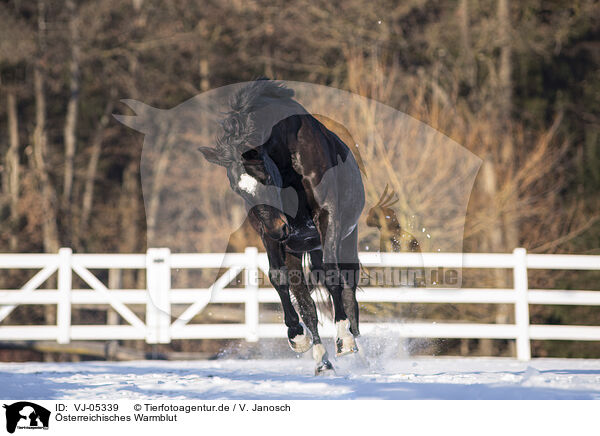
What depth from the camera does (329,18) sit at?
43.1 ft

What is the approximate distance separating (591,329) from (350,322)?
13.8ft

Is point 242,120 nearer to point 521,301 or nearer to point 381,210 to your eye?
point 381,210

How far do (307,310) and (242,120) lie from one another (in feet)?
4.71

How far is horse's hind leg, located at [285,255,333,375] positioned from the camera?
4.36 m

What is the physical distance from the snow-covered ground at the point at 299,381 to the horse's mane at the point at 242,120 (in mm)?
1386

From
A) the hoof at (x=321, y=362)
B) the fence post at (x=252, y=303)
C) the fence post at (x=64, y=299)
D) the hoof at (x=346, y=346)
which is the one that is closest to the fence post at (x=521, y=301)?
the fence post at (x=252, y=303)

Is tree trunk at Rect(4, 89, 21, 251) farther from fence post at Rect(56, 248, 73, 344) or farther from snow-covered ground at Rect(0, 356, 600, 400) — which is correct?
snow-covered ground at Rect(0, 356, 600, 400)

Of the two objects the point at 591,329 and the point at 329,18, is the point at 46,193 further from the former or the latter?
the point at 591,329

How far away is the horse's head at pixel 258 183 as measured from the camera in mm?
3508

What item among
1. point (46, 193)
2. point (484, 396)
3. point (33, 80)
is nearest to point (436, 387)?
point (484, 396)

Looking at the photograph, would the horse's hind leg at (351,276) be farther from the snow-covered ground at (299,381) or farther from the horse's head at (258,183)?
the horse's head at (258,183)

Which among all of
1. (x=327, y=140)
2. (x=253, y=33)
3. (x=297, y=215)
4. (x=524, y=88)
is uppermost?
(x=253, y=33)
